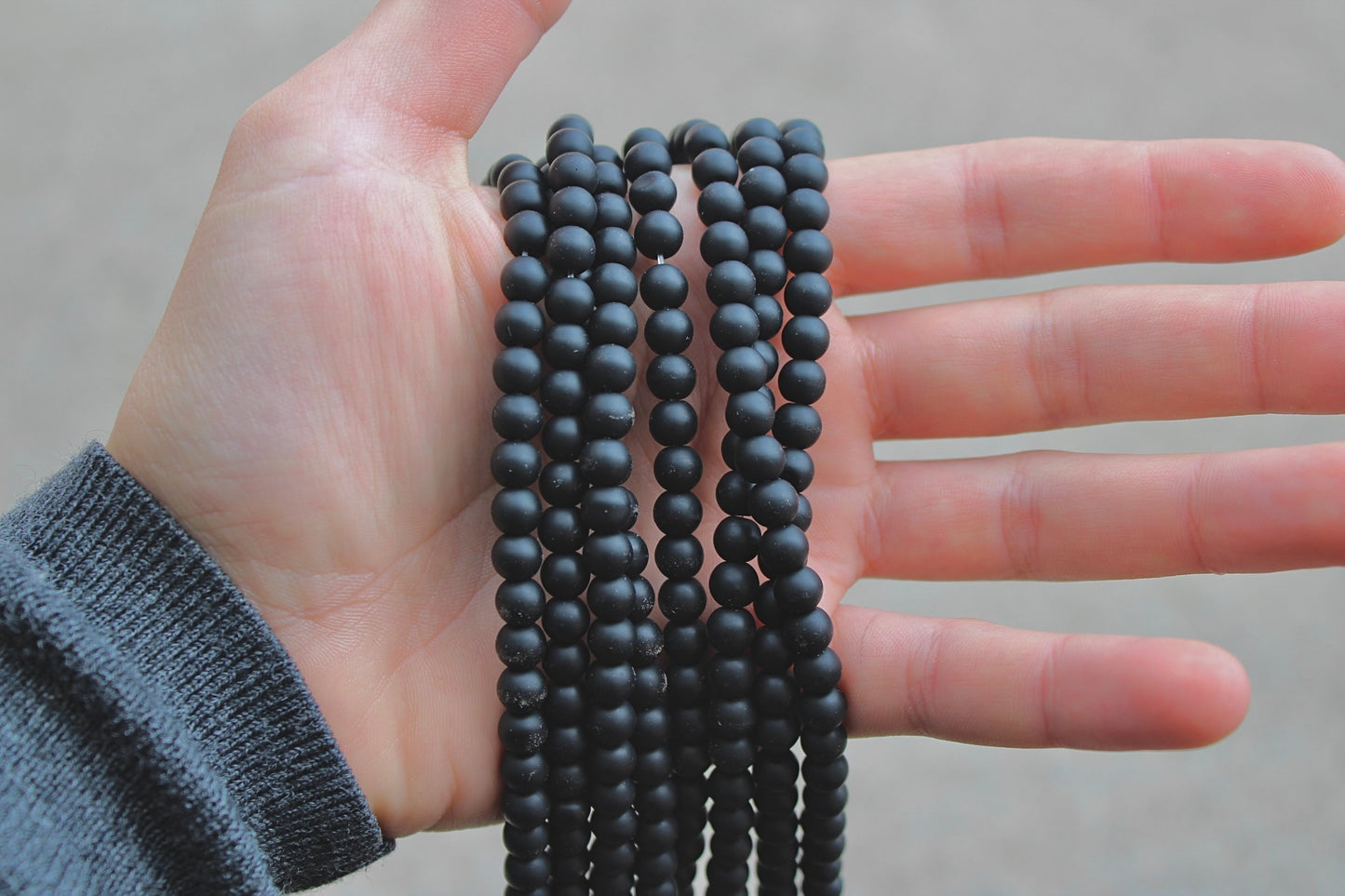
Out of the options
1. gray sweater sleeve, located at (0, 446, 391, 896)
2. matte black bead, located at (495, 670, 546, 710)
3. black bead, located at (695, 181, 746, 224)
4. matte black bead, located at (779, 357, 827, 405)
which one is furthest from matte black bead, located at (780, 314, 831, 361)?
gray sweater sleeve, located at (0, 446, 391, 896)

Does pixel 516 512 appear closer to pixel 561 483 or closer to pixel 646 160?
pixel 561 483

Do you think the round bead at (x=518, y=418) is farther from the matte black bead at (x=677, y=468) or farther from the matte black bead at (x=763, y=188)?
the matte black bead at (x=763, y=188)

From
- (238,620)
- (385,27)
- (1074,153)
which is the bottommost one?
(238,620)

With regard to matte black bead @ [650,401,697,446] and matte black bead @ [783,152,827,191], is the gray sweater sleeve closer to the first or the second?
matte black bead @ [650,401,697,446]

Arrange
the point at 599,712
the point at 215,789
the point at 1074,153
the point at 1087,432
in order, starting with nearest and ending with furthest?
1. the point at 215,789
2. the point at 599,712
3. the point at 1074,153
4. the point at 1087,432

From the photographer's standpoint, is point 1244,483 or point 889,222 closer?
point 1244,483

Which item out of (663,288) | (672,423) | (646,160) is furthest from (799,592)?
(646,160)

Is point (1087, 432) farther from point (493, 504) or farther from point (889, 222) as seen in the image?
point (493, 504)

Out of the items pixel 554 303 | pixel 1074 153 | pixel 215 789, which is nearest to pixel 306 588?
pixel 215 789
